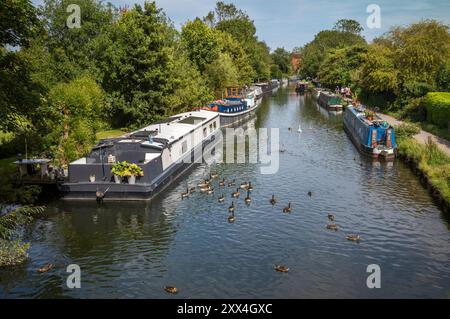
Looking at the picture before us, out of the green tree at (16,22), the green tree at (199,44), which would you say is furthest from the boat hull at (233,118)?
the green tree at (16,22)

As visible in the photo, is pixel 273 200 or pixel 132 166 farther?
pixel 273 200

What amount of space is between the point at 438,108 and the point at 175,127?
25.5 m

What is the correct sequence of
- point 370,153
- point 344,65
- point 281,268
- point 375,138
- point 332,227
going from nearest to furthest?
point 281,268 → point 332,227 → point 370,153 → point 375,138 → point 344,65

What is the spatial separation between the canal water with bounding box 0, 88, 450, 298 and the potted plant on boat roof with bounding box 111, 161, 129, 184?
144cm

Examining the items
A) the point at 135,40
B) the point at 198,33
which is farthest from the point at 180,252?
the point at 198,33

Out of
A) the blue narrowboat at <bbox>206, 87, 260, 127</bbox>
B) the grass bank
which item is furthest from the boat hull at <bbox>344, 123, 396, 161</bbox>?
the blue narrowboat at <bbox>206, 87, 260, 127</bbox>

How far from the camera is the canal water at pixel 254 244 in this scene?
57.2 feet

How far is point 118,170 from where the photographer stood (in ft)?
87.8

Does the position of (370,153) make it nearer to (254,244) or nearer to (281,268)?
(254,244)

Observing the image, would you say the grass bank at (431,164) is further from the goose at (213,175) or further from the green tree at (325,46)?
the green tree at (325,46)

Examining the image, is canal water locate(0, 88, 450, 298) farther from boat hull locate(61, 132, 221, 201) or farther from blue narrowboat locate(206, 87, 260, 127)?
blue narrowboat locate(206, 87, 260, 127)

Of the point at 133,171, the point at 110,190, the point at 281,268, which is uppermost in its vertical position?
the point at 133,171

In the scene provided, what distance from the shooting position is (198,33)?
69.1 metres

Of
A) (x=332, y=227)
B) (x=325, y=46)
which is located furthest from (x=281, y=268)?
(x=325, y=46)
